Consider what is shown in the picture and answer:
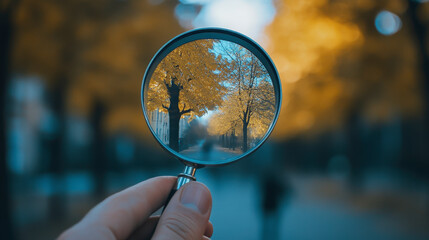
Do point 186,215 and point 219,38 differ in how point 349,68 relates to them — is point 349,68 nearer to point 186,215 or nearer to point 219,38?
point 219,38

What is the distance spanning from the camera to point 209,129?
1809 mm

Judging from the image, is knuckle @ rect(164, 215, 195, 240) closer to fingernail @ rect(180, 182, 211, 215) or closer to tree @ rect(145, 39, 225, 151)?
fingernail @ rect(180, 182, 211, 215)

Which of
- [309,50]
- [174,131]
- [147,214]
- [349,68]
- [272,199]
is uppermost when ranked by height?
[309,50]

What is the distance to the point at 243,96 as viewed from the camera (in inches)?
71.1

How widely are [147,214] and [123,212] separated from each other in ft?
0.52

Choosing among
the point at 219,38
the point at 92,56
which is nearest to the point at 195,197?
the point at 219,38

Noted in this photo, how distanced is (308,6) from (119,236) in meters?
10.8

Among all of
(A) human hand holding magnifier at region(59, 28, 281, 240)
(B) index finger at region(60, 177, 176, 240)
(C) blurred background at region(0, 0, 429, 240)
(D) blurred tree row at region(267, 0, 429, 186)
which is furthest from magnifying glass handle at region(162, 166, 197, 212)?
(D) blurred tree row at region(267, 0, 429, 186)

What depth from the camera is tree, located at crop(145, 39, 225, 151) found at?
1742 millimetres

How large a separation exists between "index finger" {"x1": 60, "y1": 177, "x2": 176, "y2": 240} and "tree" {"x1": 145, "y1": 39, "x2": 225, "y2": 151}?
24 cm

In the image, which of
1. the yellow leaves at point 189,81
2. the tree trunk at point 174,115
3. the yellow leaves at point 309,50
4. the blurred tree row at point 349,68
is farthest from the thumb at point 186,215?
the blurred tree row at point 349,68

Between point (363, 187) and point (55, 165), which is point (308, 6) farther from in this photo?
point (55, 165)

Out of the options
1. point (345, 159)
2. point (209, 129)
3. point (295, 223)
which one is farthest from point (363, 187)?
point (209, 129)

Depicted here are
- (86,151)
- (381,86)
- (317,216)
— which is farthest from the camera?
(86,151)
